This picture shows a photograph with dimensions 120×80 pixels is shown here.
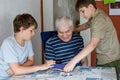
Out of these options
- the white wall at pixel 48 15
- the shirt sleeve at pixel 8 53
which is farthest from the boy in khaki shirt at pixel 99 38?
the white wall at pixel 48 15

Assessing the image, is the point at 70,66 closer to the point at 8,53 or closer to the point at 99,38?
the point at 99,38

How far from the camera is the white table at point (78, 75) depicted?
175cm

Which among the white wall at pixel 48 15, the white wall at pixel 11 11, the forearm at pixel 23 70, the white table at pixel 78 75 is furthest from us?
the white wall at pixel 48 15

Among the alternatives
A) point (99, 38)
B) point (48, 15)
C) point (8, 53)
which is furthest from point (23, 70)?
point (48, 15)

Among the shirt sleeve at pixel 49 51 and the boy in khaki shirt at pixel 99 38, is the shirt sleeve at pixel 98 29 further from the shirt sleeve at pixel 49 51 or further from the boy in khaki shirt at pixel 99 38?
the shirt sleeve at pixel 49 51

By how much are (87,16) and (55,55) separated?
0.50 metres

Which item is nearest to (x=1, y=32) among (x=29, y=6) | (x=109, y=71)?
(x=29, y=6)

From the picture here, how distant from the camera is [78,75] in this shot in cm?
180

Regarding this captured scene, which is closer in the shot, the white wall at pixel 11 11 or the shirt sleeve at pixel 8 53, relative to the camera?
the shirt sleeve at pixel 8 53

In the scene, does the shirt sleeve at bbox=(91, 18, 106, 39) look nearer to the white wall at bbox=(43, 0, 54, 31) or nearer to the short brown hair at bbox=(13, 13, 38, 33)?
the short brown hair at bbox=(13, 13, 38, 33)

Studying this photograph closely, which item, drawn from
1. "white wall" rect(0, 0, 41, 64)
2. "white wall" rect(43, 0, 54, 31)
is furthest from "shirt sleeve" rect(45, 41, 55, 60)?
"white wall" rect(43, 0, 54, 31)

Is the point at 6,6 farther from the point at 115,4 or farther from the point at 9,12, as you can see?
the point at 115,4

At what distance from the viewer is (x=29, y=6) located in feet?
9.76

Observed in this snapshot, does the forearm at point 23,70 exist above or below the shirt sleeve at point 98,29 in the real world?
below
